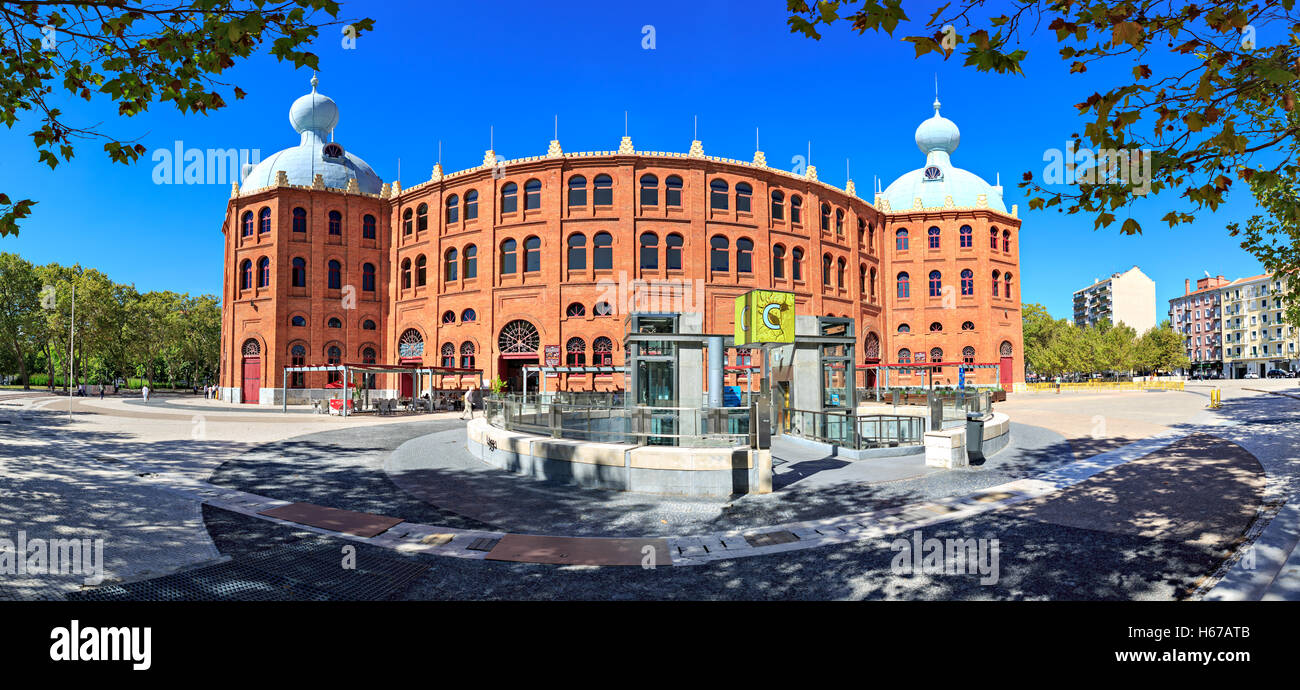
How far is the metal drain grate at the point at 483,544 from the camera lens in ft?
21.2

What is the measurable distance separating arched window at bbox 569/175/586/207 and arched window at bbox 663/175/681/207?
513 cm

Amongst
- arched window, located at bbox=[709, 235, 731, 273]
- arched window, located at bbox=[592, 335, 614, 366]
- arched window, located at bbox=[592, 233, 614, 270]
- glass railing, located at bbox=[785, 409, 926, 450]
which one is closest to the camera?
glass railing, located at bbox=[785, 409, 926, 450]

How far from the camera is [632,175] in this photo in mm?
34000

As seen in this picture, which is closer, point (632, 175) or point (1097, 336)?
point (632, 175)

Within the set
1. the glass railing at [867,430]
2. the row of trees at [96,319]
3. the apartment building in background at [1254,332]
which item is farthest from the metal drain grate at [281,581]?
the apartment building in background at [1254,332]

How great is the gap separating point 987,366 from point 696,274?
25.4 metres

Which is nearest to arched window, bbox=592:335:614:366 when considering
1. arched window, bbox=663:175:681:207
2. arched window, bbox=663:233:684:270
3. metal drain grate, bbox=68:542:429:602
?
arched window, bbox=663:233:684:270

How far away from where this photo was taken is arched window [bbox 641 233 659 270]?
33.9 metres

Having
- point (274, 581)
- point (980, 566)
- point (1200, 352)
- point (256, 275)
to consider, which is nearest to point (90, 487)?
point (274, 581)

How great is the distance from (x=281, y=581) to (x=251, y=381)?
133ft

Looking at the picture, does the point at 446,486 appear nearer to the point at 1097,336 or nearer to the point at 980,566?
the point at 980,566

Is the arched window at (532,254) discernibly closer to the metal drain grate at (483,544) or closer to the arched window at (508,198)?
the arched window at (508,198)

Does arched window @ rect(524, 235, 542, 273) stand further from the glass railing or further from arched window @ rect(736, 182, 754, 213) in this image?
the glass railing

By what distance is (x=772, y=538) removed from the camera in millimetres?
6836
